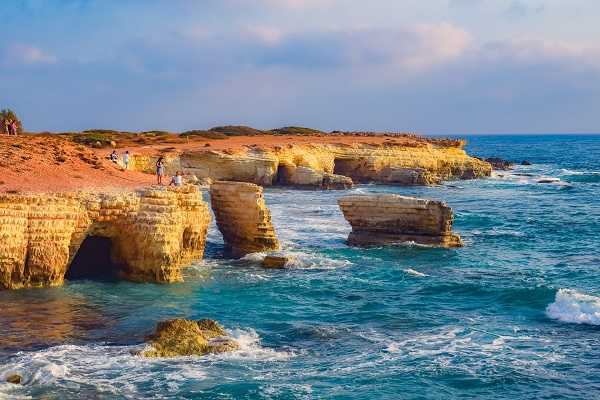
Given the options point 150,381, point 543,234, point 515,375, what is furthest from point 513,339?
point 543,234

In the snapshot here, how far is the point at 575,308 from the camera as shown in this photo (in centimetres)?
2175

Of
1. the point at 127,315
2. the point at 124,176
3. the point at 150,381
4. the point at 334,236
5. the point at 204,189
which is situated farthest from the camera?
the point at 204,189

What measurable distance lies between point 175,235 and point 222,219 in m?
6.66

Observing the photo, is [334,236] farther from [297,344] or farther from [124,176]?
[297,344]

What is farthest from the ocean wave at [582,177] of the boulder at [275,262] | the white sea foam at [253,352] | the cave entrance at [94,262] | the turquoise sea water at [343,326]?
the white sea foam at [253,352]

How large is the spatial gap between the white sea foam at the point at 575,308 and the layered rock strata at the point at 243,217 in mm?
11957

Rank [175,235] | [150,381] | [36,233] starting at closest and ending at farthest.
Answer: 1. [150,381]
2. [36,233]
3. [175,235]

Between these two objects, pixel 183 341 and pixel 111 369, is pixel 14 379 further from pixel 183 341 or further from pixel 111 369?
pixel 183 341

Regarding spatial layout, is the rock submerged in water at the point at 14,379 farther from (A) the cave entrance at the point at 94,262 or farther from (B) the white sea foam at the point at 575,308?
(B) the white sea foam at the point at 575,308

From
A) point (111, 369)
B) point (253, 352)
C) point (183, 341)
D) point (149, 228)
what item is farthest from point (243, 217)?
point (111, 369)

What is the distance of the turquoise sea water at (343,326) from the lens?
15.7 m

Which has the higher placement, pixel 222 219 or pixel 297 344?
pixel 222 219

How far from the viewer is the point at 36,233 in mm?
22547

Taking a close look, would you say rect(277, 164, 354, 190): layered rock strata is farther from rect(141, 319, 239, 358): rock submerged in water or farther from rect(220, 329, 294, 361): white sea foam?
rect(141, 319, 239, 358): rock submerged in water
